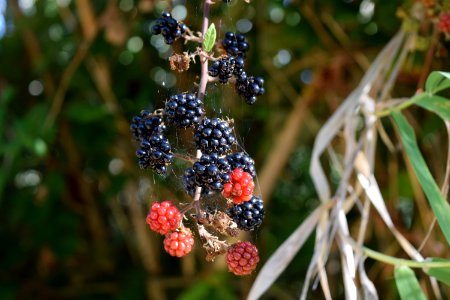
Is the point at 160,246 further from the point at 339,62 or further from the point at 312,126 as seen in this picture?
the point at 339,62

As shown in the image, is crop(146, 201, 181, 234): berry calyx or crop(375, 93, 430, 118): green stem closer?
crop(146, 201, 181, 234): berry calyx

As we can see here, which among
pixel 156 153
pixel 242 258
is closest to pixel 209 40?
pixel 156 153

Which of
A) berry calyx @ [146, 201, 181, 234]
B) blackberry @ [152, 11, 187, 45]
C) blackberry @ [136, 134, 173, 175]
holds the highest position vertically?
blackberry @ [152, 11, 187, 45]

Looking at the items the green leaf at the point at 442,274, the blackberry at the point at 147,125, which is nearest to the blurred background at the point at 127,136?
the green leaf at the point at 442,274

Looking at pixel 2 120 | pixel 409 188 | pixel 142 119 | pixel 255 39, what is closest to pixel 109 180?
pixel 2 120

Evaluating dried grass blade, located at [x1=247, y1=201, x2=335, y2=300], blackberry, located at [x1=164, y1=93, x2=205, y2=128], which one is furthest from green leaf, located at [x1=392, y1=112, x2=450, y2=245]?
blackberry, located at [x1=164, y1=93, x2=205, y2=128]

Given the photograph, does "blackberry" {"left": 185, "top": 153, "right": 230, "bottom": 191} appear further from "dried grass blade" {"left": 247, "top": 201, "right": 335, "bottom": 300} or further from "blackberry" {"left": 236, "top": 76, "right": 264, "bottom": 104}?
"dried grass blade" {"left": 247, "top": 201, "right": 335, "bottom": 300}

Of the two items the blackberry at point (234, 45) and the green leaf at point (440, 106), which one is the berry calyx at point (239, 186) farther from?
the green leaf at point (440, 106)
